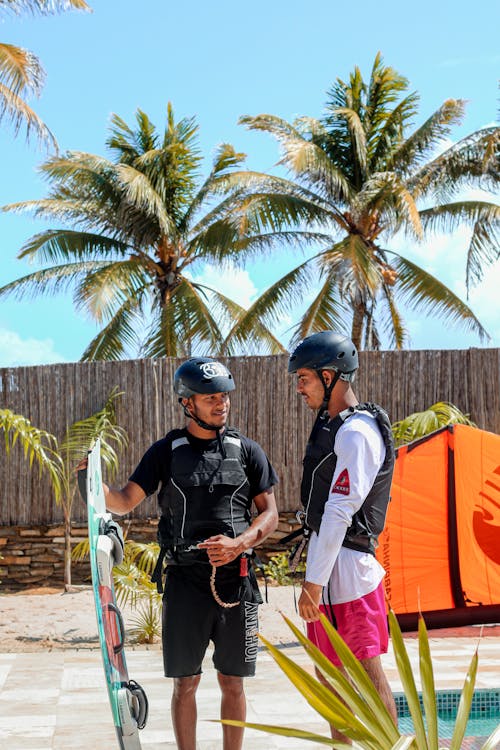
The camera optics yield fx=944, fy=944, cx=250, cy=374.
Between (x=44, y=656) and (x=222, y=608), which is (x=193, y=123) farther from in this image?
Result: (x=222, y=608)

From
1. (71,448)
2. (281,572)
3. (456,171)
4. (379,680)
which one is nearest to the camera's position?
(379,680)

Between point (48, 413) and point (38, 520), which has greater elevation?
point (48, 413)

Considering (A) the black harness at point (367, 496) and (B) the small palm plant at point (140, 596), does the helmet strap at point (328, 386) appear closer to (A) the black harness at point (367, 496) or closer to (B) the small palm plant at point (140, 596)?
(A) the black harness at point (367, 496)

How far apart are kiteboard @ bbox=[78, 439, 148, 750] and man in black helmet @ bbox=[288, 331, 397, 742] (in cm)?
62

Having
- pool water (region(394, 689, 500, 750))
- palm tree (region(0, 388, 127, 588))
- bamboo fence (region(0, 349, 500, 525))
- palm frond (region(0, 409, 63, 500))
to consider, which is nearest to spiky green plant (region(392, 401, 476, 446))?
bamboo fence (region(0, 349, 500, 525))

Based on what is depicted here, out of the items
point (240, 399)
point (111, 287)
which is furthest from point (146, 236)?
point (240, 399)

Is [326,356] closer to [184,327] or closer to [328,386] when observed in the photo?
[328,386]

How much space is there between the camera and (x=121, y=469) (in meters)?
10.8

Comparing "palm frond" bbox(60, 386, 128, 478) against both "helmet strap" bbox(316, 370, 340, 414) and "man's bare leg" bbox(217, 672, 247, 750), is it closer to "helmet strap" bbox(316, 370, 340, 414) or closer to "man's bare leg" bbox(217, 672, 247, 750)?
"man's bare leg" bbox(217, 672, 247, 750)

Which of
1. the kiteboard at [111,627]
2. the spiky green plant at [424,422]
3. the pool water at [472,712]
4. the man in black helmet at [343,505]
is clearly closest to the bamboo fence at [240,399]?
the spiky green plant at [424,422]

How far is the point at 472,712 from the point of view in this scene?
5.41 metres

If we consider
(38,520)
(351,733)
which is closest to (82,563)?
(38,520)

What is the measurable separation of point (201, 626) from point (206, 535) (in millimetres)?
341

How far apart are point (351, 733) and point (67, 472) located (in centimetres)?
854
